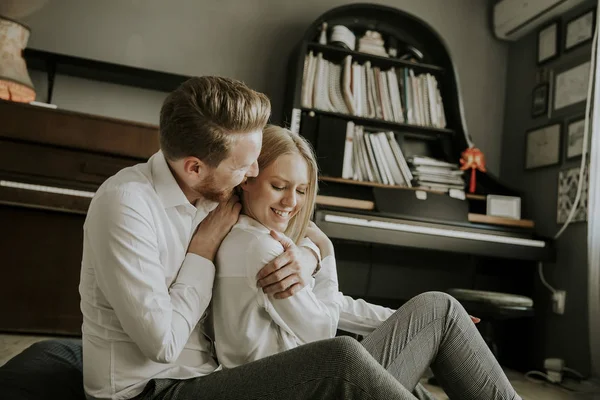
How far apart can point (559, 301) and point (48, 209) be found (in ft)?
8.45

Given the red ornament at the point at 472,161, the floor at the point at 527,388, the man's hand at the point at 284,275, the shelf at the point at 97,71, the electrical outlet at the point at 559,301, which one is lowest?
the floor at the point at 527,388

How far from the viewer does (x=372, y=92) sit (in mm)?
3256

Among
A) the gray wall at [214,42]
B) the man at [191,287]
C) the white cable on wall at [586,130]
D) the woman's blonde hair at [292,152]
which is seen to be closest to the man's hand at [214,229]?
the man at [191,287]

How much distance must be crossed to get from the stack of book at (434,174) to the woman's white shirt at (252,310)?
2074 mm

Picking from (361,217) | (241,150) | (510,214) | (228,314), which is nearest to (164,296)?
(228,314)

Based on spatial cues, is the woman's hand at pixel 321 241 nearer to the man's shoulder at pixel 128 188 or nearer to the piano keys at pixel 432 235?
the man's shoulder at pixel 128 188

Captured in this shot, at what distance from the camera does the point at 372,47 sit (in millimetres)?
3326

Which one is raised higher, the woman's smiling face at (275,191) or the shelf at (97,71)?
the shelf at (97,71)

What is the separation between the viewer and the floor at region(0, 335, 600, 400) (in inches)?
96.9

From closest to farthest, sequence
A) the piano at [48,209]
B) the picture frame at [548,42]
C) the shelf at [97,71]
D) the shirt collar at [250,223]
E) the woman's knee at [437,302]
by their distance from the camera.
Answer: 1. the shirt collar at [250,223]
2. the woman's knee at [437,302]
3. the piano at [48,209]
4. the shelf at [97,71]
5. the picture frame at [548,42]

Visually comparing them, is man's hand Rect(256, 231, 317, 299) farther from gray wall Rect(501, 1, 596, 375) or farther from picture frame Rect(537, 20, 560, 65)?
picture frame Rect(537, 20, 560, 65)

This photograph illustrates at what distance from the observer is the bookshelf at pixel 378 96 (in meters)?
3.11

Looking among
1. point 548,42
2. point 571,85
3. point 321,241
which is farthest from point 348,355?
point 548,42

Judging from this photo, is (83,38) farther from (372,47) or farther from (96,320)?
(96,320)
